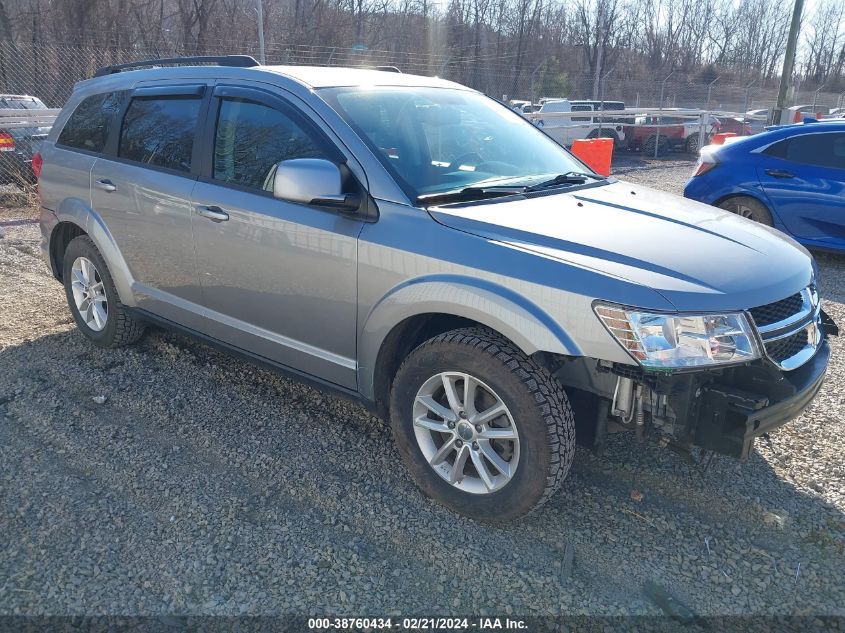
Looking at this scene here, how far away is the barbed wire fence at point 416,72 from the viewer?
1775 centimetres

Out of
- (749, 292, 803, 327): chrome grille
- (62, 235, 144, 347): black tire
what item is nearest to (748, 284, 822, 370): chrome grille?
(749, 292, 803, 327): chrome grille

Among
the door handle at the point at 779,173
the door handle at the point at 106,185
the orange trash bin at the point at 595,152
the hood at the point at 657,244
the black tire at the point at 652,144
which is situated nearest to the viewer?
the hood at the point at 657,244

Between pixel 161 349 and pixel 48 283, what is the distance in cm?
254

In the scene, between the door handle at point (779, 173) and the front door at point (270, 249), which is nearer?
the front door at point (270, 249)

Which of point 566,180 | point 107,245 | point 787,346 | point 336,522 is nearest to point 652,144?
point 566,180

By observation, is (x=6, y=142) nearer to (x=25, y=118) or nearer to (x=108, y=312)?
(x=25, y=118)

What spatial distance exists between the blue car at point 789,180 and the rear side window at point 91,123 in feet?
20.8

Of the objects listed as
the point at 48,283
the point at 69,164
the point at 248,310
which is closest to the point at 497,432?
the point at 248,310

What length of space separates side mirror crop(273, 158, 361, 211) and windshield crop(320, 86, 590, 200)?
286mm

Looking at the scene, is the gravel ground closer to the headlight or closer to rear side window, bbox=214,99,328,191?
the headlight

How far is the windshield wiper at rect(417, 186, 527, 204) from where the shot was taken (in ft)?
10.4

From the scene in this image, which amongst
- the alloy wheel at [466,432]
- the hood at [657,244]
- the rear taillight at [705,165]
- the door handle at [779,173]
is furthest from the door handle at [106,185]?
the door handle at [779,173]

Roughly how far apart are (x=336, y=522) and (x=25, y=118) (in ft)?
35.1

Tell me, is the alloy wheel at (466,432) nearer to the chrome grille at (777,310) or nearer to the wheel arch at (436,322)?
the wheel arch at (436,322)
